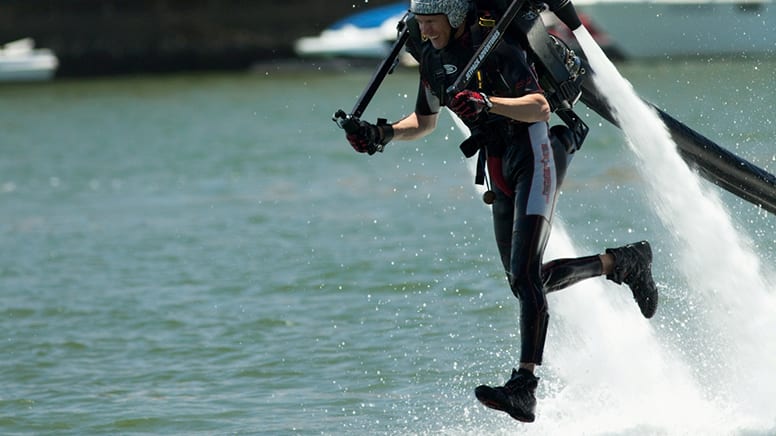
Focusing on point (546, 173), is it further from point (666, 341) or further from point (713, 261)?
point (666, 341)

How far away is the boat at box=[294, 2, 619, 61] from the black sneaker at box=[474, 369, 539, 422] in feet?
104

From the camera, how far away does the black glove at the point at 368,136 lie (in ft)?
24.0

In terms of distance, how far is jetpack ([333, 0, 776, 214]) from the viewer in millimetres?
6980

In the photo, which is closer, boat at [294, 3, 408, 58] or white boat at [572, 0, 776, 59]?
white boat at [572, 0, 776, 59]

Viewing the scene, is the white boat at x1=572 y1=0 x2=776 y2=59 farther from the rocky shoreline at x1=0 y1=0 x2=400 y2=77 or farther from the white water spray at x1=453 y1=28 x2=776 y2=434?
the white water spray at x1=453 y1=28 x2=776 y2=434

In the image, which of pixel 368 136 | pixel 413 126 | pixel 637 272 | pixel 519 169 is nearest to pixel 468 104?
pixel 519 169

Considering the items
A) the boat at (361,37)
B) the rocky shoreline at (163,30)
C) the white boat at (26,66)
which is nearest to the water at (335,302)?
the boat at (361,37)

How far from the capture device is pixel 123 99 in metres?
37.4

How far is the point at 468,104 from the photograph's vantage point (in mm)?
6594

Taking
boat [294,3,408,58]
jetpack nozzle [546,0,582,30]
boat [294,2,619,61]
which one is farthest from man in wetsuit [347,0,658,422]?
boat [294,3,408,58]

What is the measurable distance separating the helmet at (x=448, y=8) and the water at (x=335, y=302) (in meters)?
1.76

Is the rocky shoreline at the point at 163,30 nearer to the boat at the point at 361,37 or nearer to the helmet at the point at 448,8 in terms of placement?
the boat at the point at 361,37

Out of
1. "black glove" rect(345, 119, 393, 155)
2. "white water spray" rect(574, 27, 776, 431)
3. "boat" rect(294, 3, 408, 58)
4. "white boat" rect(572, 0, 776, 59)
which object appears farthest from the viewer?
"boat" rect(294, 3, 408, 58)

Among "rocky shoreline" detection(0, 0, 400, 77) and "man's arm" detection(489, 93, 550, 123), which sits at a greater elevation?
"man's arm" detection(489, 93, 550, 123)
